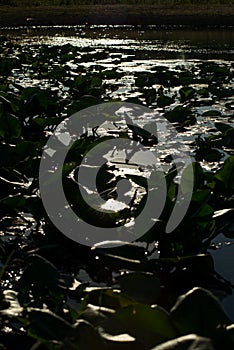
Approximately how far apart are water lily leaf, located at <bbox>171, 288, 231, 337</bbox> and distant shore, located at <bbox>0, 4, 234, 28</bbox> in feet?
61.6

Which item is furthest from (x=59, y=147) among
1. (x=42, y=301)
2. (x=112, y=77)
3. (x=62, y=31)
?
(x=62, y=31)

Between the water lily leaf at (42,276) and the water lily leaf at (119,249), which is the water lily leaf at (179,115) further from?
the water lily leaf at (42,276)

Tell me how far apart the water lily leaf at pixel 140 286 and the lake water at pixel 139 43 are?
0.93 meters

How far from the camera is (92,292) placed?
1884mm

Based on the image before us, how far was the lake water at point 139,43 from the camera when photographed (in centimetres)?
1055

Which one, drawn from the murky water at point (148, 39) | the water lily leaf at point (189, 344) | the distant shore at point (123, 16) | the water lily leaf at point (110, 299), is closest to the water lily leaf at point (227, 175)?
the water lily leaf at point (110, 299)

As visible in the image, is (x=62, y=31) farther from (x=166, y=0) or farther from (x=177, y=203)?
(x=177, y=203)

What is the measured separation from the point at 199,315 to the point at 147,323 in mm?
124

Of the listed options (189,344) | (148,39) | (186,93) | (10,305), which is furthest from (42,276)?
(148,39)

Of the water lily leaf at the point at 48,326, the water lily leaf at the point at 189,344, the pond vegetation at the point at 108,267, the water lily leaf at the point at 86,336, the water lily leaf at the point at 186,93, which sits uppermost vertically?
Answer: the water lily leaf at the point at 189,344

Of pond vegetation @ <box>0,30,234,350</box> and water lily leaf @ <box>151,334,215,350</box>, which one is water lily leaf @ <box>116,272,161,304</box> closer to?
pond vegetation @ <box>0,30,234,350</box>

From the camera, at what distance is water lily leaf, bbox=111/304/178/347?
1493 millimetres

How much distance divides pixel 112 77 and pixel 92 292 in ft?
22.6

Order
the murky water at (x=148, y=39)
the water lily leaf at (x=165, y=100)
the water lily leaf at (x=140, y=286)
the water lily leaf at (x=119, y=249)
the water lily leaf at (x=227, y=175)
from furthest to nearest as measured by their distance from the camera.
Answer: the murky water at (x=148, y=39) → the water lily leaf at (x=165, y=100) → the water lily leaf at (x=227, y=175) → the water lily leaf at (x=119, y=249) → the water lily leaf at (x=140, y=286)
